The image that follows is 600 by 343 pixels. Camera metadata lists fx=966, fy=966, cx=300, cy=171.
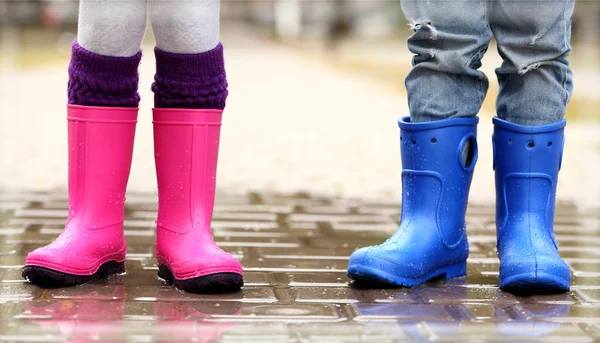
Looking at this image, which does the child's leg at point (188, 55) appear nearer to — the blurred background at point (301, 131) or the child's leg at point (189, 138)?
the child's leg at point (189, 138)

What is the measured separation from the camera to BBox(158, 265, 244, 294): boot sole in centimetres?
197

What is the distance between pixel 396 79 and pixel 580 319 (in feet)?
31.7

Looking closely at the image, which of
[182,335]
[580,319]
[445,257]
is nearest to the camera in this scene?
[182,335]

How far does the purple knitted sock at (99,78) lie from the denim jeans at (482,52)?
629 millimetres

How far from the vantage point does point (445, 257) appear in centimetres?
216

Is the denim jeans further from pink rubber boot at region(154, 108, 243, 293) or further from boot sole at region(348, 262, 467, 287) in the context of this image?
pink rubber boot at region(154, 108, 243, 293)

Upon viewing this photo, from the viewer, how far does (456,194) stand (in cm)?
217

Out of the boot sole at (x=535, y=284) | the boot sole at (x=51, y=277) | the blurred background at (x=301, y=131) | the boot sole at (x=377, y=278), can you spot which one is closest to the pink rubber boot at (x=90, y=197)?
the boot sole at (x=51, y=277)

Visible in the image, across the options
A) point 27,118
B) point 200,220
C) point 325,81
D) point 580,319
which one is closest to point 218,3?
point 200,220

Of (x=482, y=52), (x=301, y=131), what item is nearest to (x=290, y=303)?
(x=482, y=52)

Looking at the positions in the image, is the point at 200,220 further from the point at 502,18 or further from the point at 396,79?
the point at 396,79

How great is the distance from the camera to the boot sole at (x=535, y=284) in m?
2.01

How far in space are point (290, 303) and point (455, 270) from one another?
0.48 meters

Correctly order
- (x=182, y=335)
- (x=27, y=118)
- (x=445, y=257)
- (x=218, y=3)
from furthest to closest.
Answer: (x=27, y=118) → (x=445, y=257) → (x=218, y=3) → (x=182, y=335)
